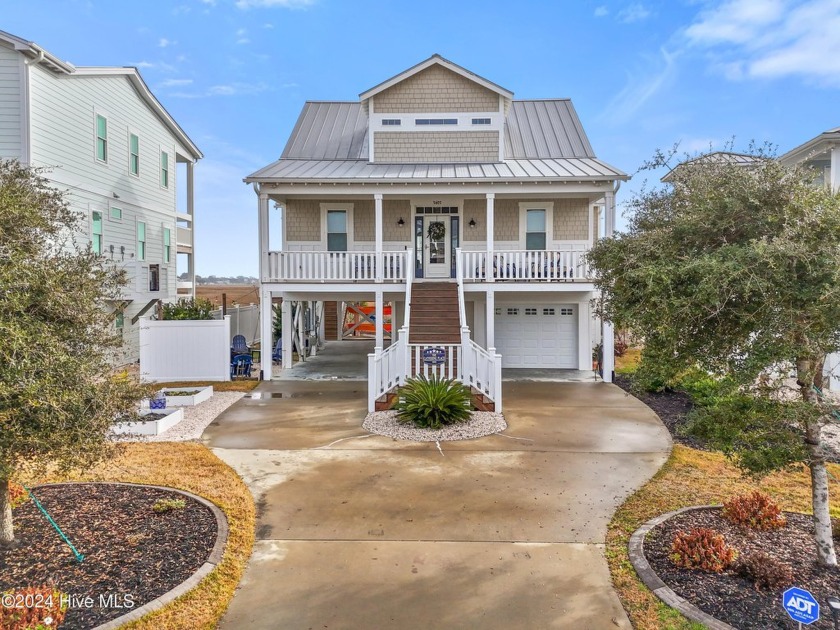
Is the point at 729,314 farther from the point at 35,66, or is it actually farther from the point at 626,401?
the point at 35,66

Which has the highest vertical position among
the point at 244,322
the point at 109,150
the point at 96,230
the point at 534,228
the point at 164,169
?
the point at 164,169

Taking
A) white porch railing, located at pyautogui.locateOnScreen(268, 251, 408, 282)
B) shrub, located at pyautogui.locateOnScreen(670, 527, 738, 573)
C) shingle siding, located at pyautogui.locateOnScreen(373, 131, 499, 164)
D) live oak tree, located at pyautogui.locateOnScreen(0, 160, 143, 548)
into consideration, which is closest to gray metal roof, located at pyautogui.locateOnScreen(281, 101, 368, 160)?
shingle siding, located at pyautogui.locateOnScreen(373, 131, 499, 164)

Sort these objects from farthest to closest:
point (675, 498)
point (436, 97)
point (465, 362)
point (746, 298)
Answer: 1. point (436, 97)
2. point (465, 362)
3. point (675, 498)
4. point (746, 298)

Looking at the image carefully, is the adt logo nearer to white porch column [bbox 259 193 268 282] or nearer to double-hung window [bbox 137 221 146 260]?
white porch column [bbox 259 193 268 282]

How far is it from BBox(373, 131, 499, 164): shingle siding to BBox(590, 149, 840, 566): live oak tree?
11466 millimetres

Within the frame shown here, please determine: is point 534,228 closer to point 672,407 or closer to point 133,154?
point 672,407

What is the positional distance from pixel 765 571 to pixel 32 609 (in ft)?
17.9

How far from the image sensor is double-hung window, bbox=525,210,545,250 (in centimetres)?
1597

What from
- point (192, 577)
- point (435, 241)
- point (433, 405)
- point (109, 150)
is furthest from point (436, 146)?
point (192, 577)

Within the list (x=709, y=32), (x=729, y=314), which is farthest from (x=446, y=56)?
(x=729, y=314)

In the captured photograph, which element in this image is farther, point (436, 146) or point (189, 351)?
point (436, 146)

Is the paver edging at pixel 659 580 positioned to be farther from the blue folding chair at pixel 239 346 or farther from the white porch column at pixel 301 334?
the white porch column at pixel 301 334

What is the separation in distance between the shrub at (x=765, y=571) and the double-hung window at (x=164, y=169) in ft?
70.5

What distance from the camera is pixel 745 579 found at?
409 centimetres
